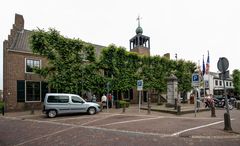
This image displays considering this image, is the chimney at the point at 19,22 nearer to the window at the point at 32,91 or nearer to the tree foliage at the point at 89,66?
the window at the point at 32,91

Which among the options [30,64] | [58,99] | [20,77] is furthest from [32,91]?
[58,99]

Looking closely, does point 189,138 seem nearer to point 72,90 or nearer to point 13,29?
point 72,90

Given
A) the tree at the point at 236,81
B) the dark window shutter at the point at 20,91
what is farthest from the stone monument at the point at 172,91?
the tree at the point at 236,81

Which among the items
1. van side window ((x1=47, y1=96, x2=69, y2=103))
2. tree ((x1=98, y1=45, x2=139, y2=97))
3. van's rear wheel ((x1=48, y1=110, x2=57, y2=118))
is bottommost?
van's rear wheel ((x1=48, y1=110, x2=57, y2=118))

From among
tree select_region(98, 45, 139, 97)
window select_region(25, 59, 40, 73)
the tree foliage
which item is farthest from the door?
window select_region(25, 59, 40, 73)

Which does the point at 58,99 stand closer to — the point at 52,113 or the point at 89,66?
the point at 52,113

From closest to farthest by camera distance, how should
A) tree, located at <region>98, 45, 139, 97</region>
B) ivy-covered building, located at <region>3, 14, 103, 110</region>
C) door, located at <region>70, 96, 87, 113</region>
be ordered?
door, located at <region>70, 96, 87, 113</region> < ivy-covered building, located at <region>3, 14, 103, 110</region> < tree, located at <region>98, 45, 139, 97</region>

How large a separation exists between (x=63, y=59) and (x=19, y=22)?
36.5 feet

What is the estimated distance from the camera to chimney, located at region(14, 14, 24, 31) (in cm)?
2608

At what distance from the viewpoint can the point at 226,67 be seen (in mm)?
9320

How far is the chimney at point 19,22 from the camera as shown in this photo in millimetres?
26078

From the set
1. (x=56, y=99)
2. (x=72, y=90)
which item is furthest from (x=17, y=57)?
(x=56, y=99)

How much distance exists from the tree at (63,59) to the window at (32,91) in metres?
4.33

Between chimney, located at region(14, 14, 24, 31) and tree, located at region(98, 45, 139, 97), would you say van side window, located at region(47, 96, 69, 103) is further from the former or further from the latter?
chimney, located at region(14, 14, 24, 31)
